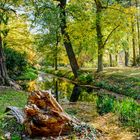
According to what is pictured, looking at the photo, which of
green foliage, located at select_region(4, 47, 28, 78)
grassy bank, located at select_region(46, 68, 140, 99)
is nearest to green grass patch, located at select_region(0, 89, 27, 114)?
grassy bank, located at select_region(46, 68, 140, 99)

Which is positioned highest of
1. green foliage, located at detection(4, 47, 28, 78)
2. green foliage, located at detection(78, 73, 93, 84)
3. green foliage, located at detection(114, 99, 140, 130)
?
green foliage, located at detection(4, 47, 28, 78)

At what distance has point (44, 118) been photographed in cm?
984

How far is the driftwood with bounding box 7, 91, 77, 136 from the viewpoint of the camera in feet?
32.3

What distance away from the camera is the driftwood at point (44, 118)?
388 inches

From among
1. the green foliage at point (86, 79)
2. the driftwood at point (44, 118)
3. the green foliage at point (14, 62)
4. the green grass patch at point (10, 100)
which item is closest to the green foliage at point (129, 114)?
the driftwood at point (44, 118)

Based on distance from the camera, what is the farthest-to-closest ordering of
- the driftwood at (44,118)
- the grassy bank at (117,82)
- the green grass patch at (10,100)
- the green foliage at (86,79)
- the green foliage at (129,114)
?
the green foliage at (86,79) < the grassy bank at (117,82) < the green grass patch at (10,100) < the green foliage at (129,114) < the driftwood at (44,118)

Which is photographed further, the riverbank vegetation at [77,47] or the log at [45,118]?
the riverbank vegetation at [77,47]

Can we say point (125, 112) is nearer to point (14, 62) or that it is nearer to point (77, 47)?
point (14, 62)

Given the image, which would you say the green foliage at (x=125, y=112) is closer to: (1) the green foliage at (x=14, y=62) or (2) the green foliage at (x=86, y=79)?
(2) the green foliage at (x=86, y=79)

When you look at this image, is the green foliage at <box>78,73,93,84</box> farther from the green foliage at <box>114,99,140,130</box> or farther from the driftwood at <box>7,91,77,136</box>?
the driftwood at <box>7,91,77,136</box>

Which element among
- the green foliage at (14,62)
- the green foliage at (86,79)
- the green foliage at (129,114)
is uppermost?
the green foliage at (14,62)

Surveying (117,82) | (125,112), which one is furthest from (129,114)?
(117,82)

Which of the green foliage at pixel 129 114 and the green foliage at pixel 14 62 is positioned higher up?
the green foliage at pixel 14 62

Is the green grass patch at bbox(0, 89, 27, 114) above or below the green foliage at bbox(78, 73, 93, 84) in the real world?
below
